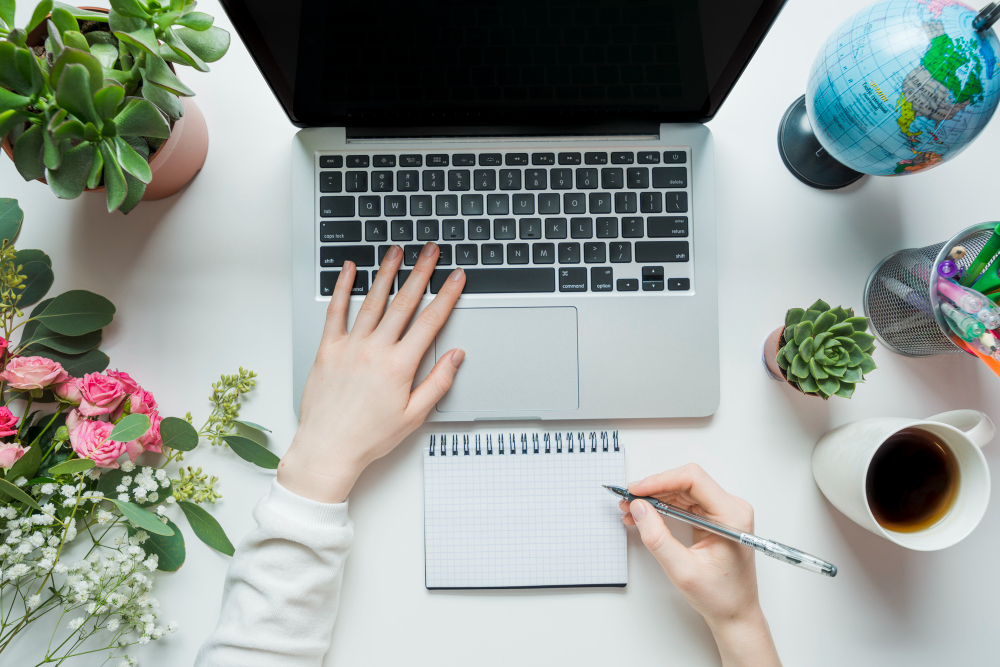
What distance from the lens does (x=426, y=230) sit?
69 centimetres

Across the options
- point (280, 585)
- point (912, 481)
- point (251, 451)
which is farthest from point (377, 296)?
point (912, 481)

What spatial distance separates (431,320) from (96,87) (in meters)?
0.39

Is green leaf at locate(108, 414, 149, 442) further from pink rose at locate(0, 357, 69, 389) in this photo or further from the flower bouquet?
pink rose at locate(0, 357, 69, 389)

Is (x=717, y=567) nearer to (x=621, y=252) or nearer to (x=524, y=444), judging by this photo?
(x=524, y=444)

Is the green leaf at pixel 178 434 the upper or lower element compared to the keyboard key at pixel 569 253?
lower

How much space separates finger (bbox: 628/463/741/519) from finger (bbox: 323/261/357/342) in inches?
16.3

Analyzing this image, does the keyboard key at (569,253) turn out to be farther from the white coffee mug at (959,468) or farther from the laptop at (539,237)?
the white coffee mug at (959,468)

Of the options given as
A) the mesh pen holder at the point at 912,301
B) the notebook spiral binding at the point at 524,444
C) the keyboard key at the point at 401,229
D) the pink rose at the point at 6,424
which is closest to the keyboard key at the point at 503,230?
the keyboard key at the point at 401,229

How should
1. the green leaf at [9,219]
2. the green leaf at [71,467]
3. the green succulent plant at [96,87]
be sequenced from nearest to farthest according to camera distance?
1. the green succulent plant at [96,87]
2. the green leaf at [71,467]
3. the green leaf at [9,219]

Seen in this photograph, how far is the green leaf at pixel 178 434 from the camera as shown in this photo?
25.9 inches

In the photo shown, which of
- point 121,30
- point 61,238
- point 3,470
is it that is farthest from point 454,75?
point 3,470

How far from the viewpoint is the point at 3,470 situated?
622mm

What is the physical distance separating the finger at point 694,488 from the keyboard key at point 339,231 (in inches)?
18.5

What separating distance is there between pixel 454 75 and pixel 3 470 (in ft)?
2.21
